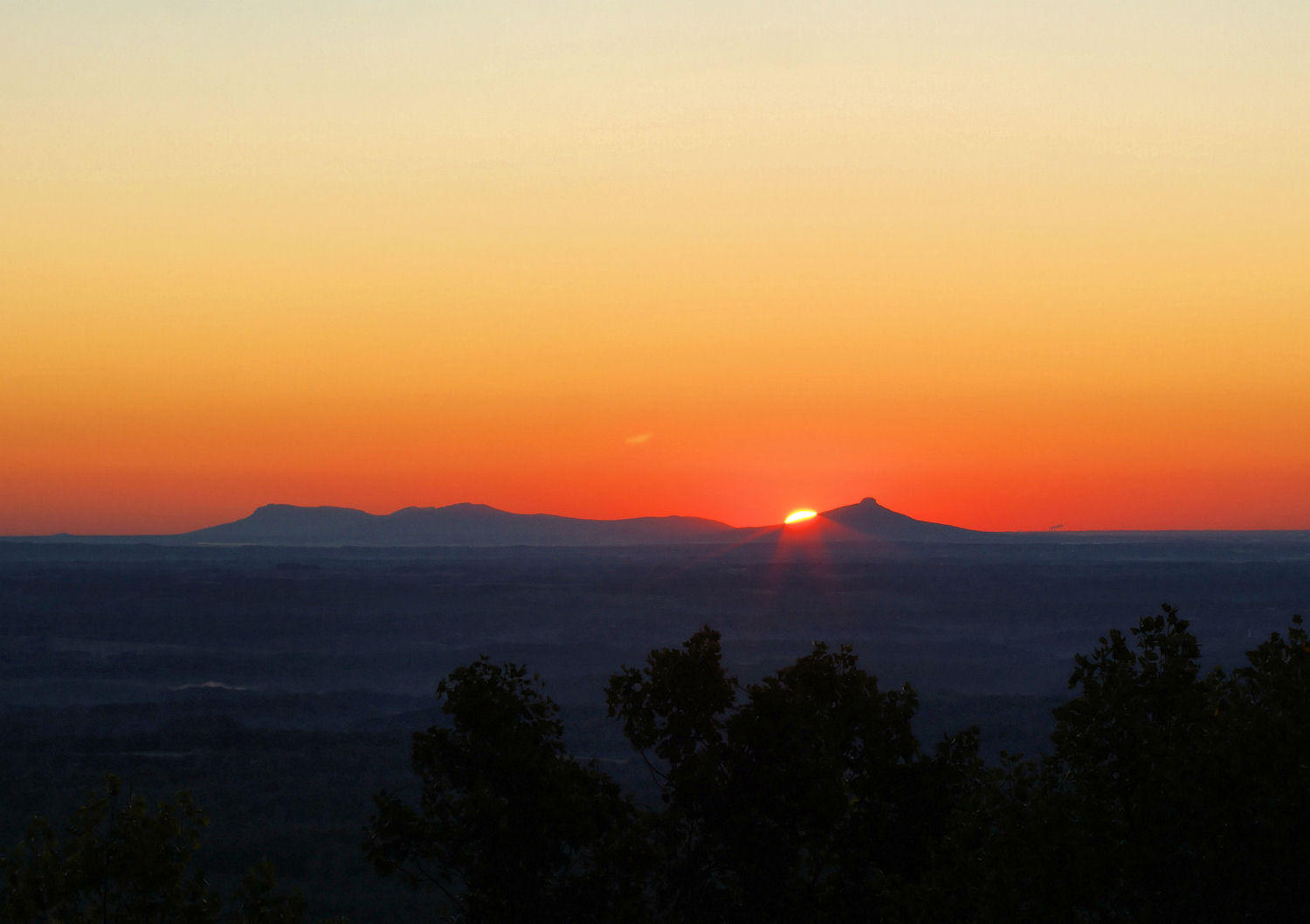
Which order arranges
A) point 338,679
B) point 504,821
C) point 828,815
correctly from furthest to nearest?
point 338,679, point 828,815, point 504,821

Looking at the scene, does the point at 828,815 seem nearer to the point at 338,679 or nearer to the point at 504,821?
the point at 504,821

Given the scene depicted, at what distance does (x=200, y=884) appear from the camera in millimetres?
16047

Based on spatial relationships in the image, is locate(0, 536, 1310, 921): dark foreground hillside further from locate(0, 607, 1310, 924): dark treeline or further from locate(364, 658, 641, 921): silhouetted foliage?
locate(364, 658, 641, 921): silhouetted foliage

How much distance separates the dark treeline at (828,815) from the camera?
11.2 m

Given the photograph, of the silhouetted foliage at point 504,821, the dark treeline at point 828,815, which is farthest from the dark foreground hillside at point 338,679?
the silhouetted foliage at point 504,821

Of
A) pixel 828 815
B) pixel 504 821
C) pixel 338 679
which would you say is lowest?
pixel 338 679

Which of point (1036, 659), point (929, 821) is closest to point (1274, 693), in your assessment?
point (929, 821)

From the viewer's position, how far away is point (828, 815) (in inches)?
658

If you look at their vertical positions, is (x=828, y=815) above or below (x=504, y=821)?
below

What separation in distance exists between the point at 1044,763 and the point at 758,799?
5200 millimetres

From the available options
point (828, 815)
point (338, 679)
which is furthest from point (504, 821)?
point (338, 679)

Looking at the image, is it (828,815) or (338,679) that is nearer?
(828,815)

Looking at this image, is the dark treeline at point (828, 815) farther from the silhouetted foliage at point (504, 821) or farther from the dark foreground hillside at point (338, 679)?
the dark foreground hillside at point (338, 679)

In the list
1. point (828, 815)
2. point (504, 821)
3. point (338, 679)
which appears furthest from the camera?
point (338, 679)
